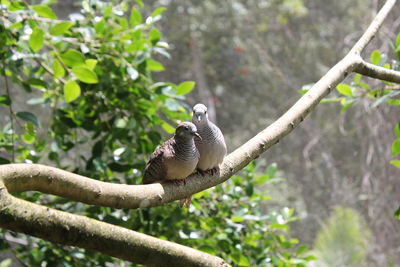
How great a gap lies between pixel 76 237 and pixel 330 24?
8574mm

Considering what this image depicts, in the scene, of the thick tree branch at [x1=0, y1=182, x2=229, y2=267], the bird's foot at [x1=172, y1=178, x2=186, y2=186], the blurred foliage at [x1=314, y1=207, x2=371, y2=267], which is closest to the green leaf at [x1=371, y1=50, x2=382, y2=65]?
the blurred foliage at [x1=314, y1=207, x2=371, y2=267]

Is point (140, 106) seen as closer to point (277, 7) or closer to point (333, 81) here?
point (333, 81)

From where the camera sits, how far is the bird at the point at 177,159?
174 centimetres

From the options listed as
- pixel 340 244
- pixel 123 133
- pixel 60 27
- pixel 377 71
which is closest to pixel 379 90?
pixel 377 71

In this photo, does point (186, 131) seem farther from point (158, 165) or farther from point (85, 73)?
point (85, 73)

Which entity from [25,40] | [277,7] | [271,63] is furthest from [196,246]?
[277,7]

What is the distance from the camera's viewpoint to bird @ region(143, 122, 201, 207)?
174cm

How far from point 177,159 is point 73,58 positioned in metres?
0.72

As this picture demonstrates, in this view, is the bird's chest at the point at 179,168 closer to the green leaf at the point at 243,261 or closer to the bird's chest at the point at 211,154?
the bird's chest at the point at 211,154

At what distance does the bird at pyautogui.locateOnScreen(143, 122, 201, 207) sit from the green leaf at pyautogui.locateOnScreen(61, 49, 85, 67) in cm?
54

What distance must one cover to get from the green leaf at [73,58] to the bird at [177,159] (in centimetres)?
54

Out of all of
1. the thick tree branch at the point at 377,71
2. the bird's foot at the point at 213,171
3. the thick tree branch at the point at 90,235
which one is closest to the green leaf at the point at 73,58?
the bird's foot at the point at 213,171

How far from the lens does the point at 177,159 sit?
1.78 m

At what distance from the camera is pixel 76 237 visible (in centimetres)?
116
